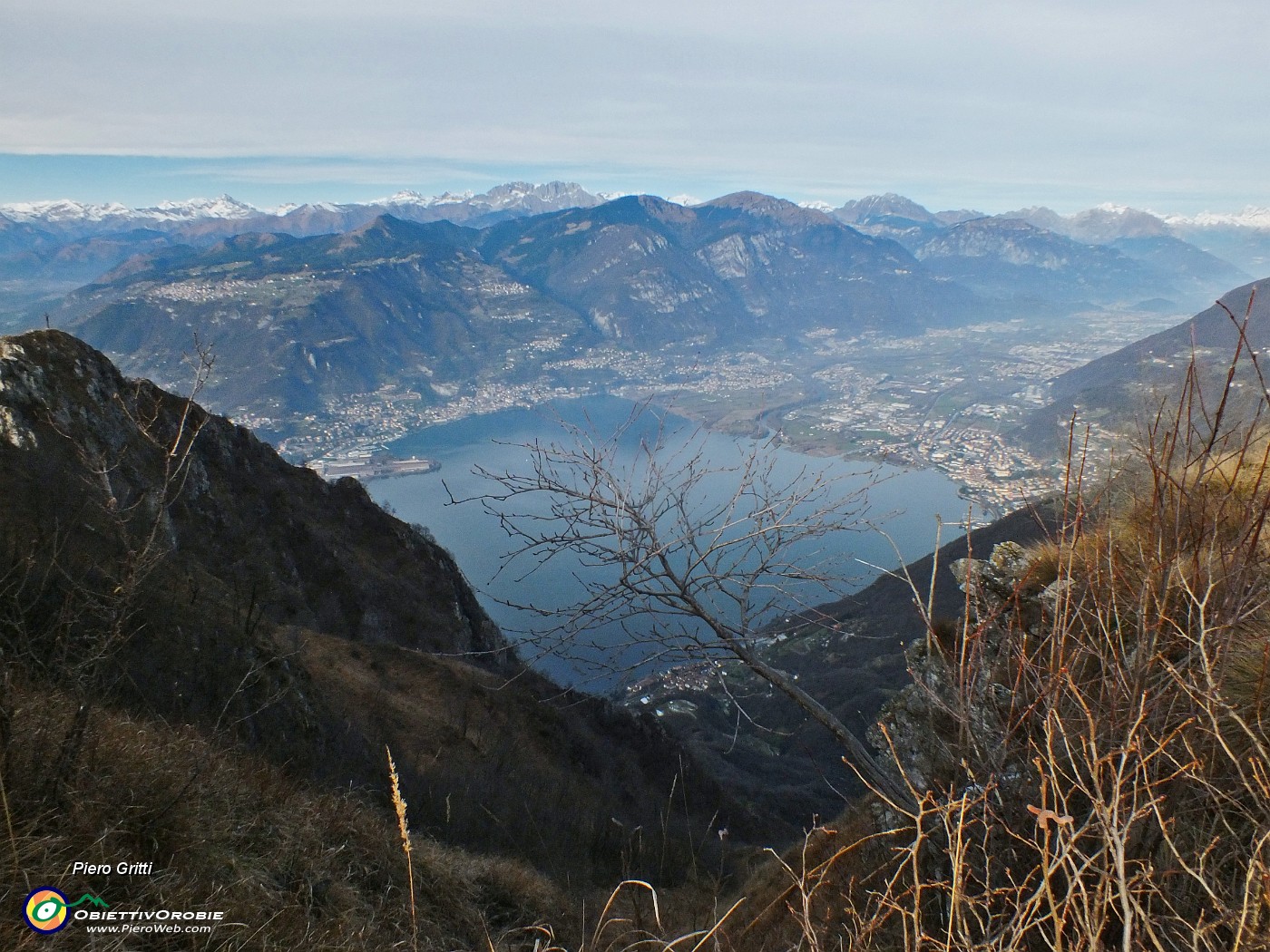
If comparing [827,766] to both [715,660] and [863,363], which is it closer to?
[715,660]

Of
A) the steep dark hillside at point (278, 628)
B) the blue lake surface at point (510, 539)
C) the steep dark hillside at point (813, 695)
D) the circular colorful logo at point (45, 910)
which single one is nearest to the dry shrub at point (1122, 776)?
the steep dark hillside at point (278, 628)

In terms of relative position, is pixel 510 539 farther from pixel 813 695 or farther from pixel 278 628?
pixel 278 628

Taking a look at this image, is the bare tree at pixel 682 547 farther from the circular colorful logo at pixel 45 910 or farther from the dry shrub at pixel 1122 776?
the circular colorful logo at pixel 45 910

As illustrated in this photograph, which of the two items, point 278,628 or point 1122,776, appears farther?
point 278,628

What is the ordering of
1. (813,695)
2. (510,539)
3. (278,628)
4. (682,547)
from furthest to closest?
1. (510,539)
2. (813,695)
3. (278,628)
4. (682,547)

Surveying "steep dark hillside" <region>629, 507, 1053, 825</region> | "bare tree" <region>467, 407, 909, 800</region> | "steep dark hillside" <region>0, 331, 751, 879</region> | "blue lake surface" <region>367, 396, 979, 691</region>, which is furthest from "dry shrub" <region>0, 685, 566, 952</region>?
"blue lake surface" <region>367, 396, 979, 691</region>

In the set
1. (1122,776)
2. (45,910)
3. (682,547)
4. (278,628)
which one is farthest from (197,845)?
(278,628)
